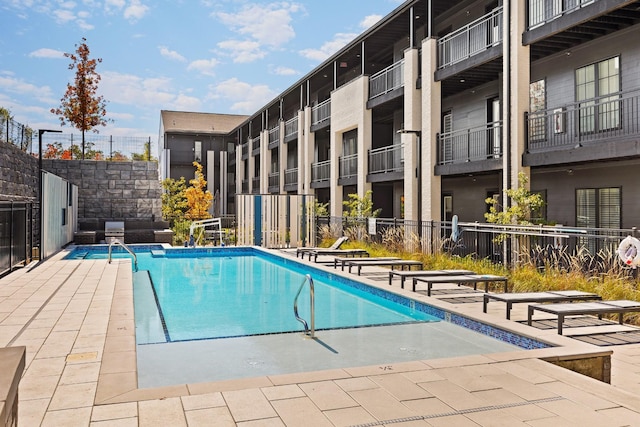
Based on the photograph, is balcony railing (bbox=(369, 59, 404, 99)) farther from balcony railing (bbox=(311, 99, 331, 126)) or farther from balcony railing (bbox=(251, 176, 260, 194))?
balcony railing (bbox=(251, 176, 260, 194))

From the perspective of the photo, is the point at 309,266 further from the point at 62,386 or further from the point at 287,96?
the point at 287,96

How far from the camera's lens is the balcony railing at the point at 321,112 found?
2615cm

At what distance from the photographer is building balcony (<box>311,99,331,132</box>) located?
85.4 ft

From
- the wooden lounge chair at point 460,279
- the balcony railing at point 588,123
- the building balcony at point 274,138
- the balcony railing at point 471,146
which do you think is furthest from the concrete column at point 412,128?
the building balcony at point 274,138

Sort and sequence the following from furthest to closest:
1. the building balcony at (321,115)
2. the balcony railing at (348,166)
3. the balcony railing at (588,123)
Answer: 1. the building balcony at (321,115)
2. the balcony railing at (348,166)
3. the balcony railing at (588,123)

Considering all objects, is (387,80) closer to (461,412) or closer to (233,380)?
(233,380)

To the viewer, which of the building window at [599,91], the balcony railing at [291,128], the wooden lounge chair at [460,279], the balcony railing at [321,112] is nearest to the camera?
the wooden lounge chair at [460,279]

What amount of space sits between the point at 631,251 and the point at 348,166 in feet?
54.1

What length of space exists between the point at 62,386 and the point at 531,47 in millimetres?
13166

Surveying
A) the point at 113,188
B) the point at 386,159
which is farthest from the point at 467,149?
the point at 113,188

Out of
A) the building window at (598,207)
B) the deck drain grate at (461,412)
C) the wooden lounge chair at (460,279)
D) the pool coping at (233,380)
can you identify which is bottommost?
the deck drain grate at (461,412)

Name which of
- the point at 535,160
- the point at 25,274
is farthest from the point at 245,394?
the point at 535,160

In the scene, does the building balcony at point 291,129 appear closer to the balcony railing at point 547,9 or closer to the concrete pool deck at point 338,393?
the balcony railing at point 547,9

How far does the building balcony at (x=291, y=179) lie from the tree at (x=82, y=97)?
33.1ft
